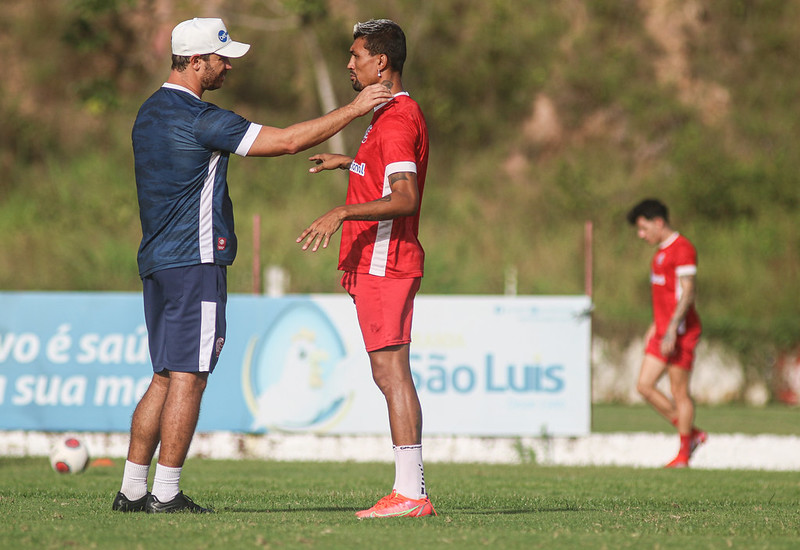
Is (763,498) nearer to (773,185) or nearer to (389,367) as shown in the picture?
(389,367)

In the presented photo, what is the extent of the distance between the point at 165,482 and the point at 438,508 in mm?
1560

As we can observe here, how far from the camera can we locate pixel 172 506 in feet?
17.4

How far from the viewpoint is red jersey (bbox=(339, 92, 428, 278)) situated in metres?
5.32

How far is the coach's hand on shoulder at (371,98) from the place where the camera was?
525 centimetres

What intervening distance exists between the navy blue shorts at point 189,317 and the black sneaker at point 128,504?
68 cm

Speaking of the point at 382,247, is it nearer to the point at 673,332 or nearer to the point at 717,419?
the point at 673,332

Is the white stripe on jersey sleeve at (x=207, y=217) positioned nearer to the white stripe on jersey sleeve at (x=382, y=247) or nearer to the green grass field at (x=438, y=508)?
the white stripe on jersey sleeve at (x=382, y=247)

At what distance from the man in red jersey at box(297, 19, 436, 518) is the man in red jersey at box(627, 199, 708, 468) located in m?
5.39

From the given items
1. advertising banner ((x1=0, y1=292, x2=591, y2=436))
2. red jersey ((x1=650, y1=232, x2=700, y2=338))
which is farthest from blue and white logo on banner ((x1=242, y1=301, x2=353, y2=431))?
red jersey ((x1=650, y1=232, x2=700, y2=338))

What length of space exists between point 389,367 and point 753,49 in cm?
2693

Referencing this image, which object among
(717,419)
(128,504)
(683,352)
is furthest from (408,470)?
(717,419)

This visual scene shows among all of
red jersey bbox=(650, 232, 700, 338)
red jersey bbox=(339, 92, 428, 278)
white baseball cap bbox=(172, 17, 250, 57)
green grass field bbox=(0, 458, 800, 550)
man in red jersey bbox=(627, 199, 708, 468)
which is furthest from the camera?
red jersey bbox=(650, 232, 700, 338)

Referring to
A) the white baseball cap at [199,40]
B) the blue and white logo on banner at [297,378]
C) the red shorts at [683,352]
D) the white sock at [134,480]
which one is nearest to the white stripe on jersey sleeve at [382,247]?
Answer: the white baseball cap at [199,40]

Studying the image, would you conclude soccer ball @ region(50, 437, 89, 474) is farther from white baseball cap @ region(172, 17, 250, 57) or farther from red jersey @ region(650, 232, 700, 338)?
red jersey @ region(650, 232, 700, 338)
